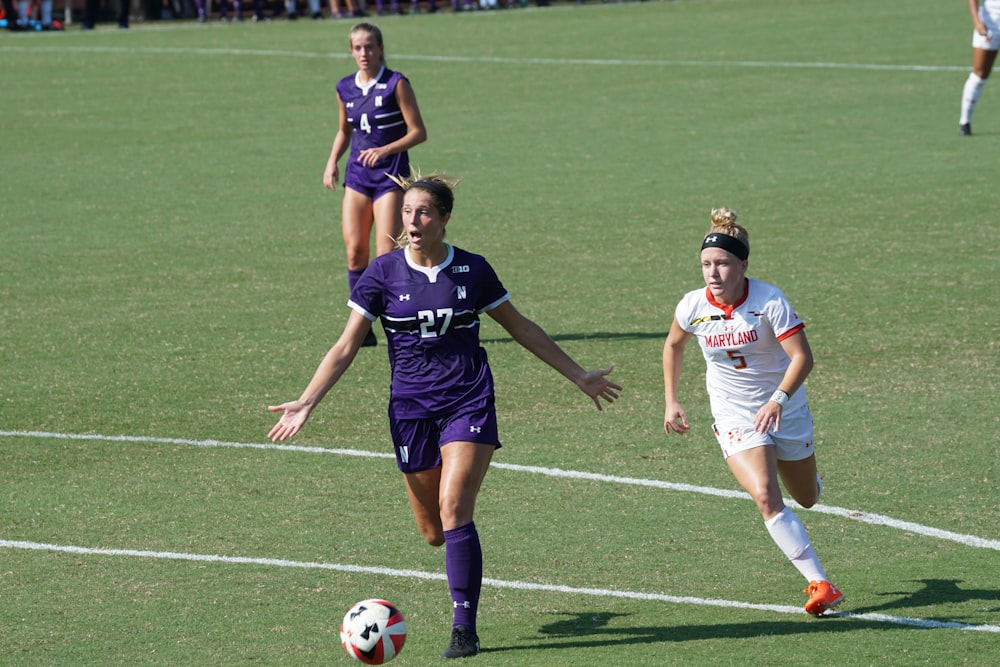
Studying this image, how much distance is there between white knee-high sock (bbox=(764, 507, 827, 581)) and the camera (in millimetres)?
7605

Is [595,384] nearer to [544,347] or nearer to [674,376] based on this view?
[544,347]

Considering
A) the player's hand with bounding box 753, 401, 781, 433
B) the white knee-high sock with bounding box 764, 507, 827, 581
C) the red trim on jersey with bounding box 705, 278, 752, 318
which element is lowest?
the white knee-high sock with bounding box 764, 507, 827, 581

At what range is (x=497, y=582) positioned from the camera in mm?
8211

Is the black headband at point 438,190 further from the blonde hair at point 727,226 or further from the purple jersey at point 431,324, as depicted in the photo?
the blonde hair at point 727,226

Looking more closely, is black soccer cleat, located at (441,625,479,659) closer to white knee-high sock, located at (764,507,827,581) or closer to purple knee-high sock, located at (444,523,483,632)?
purple knee-high sock, located at (444,523,483,632)

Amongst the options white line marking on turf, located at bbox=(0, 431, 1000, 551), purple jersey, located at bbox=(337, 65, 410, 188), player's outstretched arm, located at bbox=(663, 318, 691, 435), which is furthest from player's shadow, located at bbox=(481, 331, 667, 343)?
player's outstretched arm, located at bbox=(663, 318, 691, 435)

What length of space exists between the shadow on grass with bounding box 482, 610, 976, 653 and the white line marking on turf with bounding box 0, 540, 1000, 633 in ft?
0.41

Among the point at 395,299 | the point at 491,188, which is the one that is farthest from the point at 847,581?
the point at 491,188

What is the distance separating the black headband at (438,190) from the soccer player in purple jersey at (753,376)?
1.29m

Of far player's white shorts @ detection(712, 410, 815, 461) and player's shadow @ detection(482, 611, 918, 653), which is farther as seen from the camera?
far player's white shorts @ detection(712, 410, 815, 461)

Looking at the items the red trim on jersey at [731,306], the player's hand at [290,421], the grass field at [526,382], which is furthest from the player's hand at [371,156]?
the player's hand at [290,421]

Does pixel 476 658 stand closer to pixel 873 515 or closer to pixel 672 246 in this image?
pixel 873 515

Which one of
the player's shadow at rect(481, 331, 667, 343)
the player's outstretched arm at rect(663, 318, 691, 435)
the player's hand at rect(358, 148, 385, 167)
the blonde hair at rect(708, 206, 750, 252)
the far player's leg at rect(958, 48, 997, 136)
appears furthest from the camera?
the far player's leg at rect(958, 48, 997, 136)

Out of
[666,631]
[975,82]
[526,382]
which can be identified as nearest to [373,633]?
[666,631]
